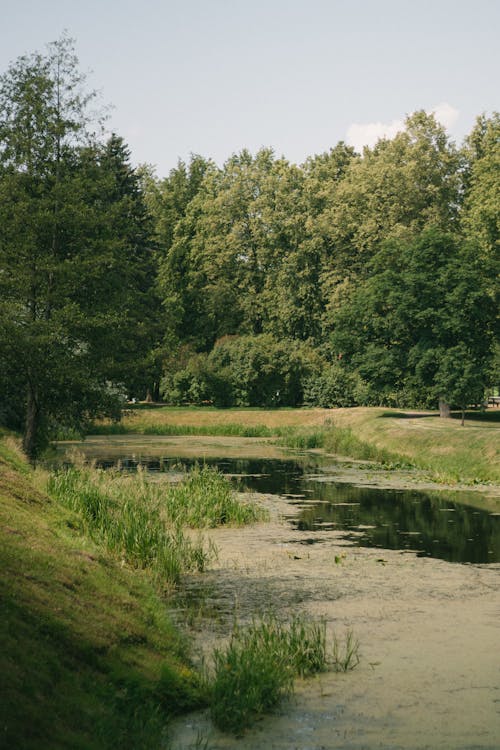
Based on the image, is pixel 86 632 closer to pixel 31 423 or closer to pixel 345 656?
pixel 345 656

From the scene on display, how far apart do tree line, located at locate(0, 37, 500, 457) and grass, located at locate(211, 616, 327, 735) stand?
2114cm

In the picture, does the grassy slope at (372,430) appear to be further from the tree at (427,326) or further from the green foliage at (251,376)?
the green foliage at (251,376)

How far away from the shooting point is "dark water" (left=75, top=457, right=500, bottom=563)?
20391 mm

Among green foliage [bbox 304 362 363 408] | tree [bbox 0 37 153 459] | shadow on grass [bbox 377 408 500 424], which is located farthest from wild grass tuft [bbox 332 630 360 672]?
green foliage [bbox 304 362 363 408]

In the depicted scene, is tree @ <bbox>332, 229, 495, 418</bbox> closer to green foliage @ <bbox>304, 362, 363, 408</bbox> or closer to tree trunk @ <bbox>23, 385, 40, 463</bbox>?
green foliage @ <bbox>304, 362, 363, 408</bbox>

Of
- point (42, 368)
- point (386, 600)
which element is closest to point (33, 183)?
point (42, 368)

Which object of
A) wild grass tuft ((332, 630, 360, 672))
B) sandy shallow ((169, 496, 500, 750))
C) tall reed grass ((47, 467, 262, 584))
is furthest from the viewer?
tall reed grass ((47, 467, 262, 584))

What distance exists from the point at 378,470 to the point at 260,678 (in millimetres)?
27605

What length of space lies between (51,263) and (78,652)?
80.2ft

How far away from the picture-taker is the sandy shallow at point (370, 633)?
29.1ft

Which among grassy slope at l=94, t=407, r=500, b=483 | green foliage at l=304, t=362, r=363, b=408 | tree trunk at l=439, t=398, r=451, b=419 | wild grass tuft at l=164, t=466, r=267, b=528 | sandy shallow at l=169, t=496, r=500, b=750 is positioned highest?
green foliage at l=304, t=362, r=363, b=408

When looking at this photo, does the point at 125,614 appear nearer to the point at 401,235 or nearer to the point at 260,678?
the point at 260,678

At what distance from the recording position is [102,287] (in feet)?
A: 113

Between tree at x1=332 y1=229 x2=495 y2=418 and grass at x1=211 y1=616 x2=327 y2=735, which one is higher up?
tree at x1=332 y1=229 x2=495 y2=418
